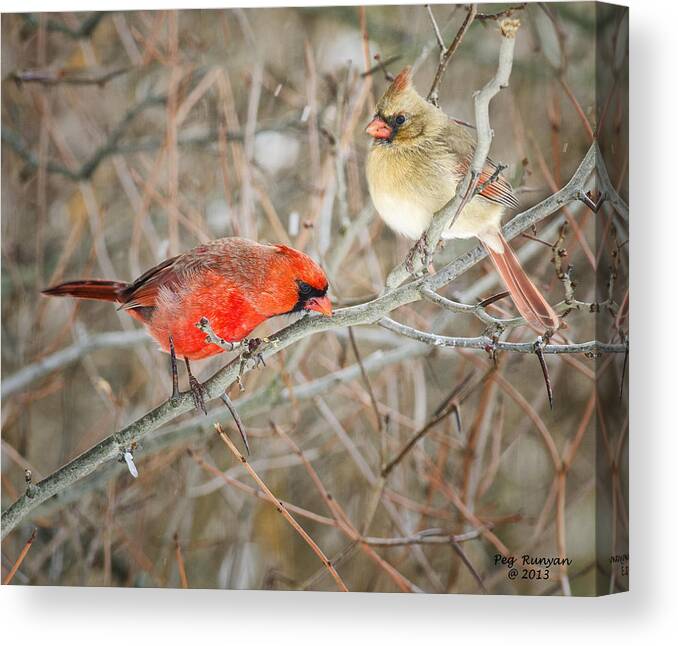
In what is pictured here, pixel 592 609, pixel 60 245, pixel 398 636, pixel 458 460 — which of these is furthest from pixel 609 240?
pixel 60 245

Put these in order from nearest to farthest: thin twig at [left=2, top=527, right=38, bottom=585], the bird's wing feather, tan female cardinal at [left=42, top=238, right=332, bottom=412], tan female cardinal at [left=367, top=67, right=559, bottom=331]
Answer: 1. tan female cardinal at [left=367, top=67, right=559, bottom=331]
2. tan female cardinal at [left=42, top=238, right=332, bottom=412]
3. the bird's wing feather
4. thin twig at [left=2, top=527, right=38, bottom=585]

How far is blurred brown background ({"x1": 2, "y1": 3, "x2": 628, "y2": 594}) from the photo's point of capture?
331cm

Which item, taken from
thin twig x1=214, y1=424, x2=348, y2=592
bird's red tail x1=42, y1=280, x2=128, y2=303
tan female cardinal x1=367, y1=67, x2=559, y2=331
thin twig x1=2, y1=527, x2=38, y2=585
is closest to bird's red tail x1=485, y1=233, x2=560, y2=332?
tan female cardinal x1=367, y1=67, x2=559, y2=331

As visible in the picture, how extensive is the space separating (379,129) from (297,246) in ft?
1.43

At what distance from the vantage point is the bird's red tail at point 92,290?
3.59 meters

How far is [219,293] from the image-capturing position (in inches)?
134

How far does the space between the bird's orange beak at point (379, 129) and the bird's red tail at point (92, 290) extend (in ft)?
3.02

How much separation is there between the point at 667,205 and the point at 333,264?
1032 mm

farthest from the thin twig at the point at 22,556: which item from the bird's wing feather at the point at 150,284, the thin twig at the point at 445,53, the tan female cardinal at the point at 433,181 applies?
the thin twig at the point at 445,53

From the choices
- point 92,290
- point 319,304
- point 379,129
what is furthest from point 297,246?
point 92,290

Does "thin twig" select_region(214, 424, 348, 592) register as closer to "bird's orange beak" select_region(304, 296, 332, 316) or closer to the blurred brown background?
the blurred brown background

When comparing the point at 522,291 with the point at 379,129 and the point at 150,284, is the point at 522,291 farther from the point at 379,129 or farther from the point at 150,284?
the point at 150,284

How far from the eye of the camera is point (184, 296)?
345 centimetres

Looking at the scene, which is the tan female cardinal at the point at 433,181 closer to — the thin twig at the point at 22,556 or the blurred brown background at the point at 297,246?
the blurred brown background at the point at 297,246
